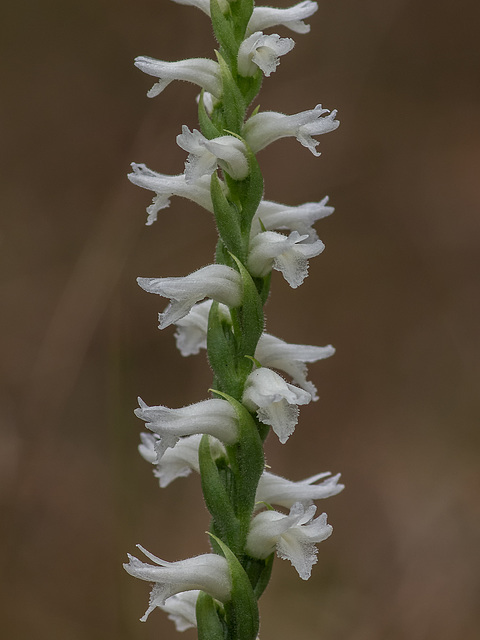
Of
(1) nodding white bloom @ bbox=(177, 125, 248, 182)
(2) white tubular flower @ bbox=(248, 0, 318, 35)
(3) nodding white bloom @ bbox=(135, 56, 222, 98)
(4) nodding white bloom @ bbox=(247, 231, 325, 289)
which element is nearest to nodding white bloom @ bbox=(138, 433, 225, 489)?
(4) nodding white bloom @ bbox=(247, 231, 325, 289)

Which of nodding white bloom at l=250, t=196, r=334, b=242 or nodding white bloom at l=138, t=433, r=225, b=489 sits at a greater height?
nodding white bloom at l=250, t=196, r=334, b=242

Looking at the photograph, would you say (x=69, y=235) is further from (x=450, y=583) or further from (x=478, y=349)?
(x=450, y=583)

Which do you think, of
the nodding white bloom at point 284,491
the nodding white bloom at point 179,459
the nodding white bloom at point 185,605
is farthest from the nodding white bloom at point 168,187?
the nodding white bloom at point 185,605

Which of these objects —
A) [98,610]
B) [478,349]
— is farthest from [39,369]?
[478,349]

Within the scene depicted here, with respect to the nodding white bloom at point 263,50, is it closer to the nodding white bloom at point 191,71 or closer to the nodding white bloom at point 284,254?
the nodding white bloom at point 191,71

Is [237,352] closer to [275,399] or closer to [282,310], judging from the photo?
[275,399]

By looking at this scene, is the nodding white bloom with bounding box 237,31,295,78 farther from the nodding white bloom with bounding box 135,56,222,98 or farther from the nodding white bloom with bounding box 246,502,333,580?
the nodding white bloom with bounding box 246,502,333,580
